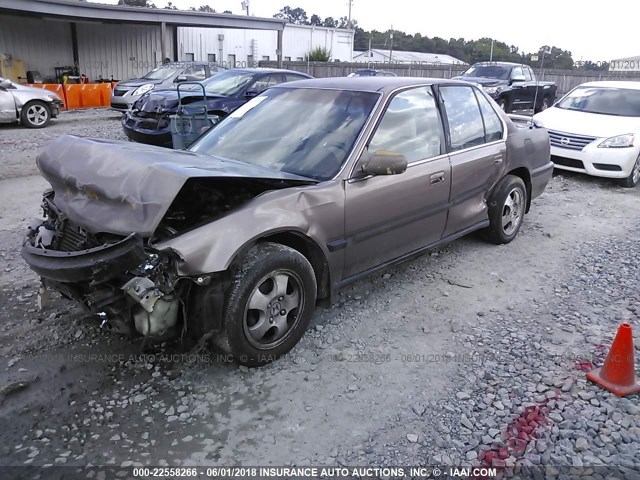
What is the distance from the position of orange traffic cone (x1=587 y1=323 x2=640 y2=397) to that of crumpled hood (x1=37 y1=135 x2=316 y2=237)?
2.21 metres

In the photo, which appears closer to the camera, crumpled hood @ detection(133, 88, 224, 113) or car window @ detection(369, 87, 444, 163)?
car window @ detection(369, 87, 444, 163)

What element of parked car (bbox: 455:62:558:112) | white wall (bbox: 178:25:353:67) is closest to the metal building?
white wall (bbox: 178:25:353:67)

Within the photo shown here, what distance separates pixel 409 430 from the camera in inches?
112

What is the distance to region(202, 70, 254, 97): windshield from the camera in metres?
10.6

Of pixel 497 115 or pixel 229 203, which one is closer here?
pixel 229 203

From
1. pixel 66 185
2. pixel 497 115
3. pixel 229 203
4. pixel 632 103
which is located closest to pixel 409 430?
pixel 229 203

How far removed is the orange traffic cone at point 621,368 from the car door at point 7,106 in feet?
45.7

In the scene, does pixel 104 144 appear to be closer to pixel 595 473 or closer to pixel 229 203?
pixel 229 203

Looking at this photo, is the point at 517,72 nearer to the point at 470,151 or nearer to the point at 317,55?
the point at 470,151

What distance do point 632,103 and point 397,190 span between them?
25.5 ft

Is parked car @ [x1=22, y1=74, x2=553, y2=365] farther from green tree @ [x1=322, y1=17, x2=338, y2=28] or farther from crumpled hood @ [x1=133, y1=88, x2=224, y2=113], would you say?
green tree @ [x1=322, y1=17, x2=338, y2=28]

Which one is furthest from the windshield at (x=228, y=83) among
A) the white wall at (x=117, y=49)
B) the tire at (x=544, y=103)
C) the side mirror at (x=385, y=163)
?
the white wall at (x=117, y=49)

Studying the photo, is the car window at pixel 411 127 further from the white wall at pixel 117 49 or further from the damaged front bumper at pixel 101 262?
the white wall at pixel 117 49

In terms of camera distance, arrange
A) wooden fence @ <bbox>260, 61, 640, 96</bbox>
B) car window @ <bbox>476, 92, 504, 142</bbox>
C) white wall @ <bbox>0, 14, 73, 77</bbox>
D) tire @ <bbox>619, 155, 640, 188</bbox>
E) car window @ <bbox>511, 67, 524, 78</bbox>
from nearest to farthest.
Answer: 1. car window @ <bbox>476, 92, 504, 142</bbox>
2. tire @ <bbox>619, 155, 640, 188</bbox>
3. car window @ <bbox>511, 67, 524, 78</bbox>
4. white wall @ <bbox>0, 14, 73, 77</bbox>
5. wooden fence @ <bbox>260, 61, 640, 96</bbox>
